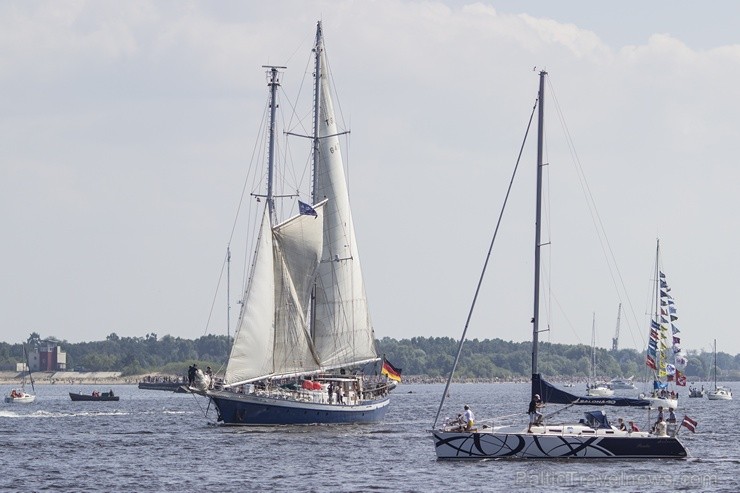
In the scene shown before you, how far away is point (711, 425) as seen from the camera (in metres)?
108

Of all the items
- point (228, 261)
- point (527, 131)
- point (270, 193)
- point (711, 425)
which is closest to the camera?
point (527, 131)

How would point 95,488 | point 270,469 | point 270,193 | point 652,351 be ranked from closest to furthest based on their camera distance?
1. point 95,488
2. point 270,469
3. point 270,193
4. point 652,351

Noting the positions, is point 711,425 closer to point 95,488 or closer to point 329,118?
point 329,118

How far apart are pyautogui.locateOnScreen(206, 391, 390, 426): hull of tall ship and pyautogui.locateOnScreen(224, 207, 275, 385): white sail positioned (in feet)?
5.18

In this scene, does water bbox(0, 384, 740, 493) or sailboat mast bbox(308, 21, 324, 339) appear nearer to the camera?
water bbox(0, 384, 740, 493)

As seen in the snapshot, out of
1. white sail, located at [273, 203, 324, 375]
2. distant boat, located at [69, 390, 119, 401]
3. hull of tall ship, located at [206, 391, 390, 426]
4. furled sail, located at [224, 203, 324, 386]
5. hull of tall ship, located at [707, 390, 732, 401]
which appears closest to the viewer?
furled sail, located at [224, 203, 324, 386]

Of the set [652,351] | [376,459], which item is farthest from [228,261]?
[376,459]

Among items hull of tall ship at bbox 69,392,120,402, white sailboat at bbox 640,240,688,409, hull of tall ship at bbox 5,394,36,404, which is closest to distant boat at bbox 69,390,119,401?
hull of tall ship at bbox 69,392,120,402

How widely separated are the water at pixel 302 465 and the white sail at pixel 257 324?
370cm

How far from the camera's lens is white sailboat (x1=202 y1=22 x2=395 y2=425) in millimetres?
89125

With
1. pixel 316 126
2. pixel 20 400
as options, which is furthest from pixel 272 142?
pixel 20 400

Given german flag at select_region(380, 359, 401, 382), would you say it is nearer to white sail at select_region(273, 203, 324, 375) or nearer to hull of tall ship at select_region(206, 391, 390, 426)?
white sail at select_region(273, 203, 324, 375)

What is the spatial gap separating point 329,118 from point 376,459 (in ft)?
107

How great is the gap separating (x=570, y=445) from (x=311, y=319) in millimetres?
35004
